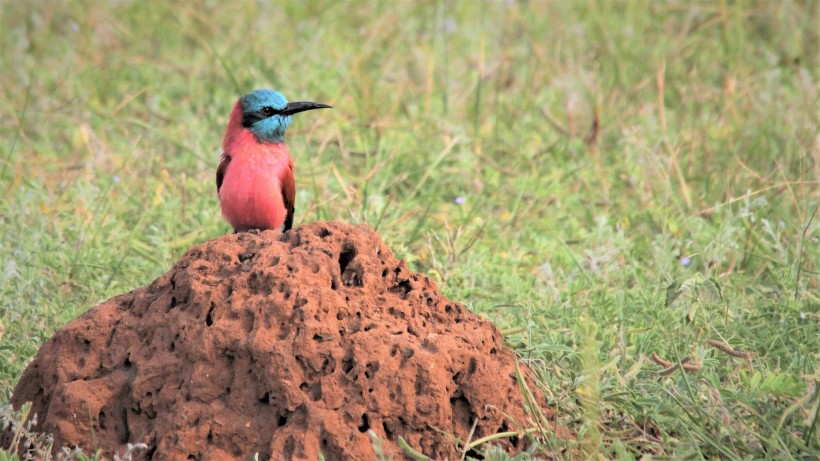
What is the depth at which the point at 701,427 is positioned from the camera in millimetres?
3139

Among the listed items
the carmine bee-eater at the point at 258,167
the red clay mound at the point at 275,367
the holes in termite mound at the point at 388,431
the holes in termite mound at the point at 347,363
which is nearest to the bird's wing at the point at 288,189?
the carmine bee-eater at the point at 258,167

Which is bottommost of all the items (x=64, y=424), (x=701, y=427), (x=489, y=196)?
(x=489, y=196)

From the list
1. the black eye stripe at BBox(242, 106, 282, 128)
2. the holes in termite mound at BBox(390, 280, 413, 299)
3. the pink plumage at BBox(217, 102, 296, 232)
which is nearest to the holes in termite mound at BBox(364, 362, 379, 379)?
the holes in termite mound at BBox(390, 280, 413, 299)

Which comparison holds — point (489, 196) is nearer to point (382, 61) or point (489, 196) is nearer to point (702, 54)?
point (382, 61)

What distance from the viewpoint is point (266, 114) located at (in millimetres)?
4930

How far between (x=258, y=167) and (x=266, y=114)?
0.34 m

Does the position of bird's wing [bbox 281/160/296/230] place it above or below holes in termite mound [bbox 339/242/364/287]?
below

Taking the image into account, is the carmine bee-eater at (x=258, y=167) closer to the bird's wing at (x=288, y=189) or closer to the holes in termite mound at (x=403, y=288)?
the bird's wing at (x=288, y=189)

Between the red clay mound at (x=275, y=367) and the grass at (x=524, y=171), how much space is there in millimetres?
401

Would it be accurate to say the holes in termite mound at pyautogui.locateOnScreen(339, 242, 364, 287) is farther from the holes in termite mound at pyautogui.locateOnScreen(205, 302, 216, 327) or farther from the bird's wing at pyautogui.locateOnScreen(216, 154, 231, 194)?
the bird's wing at pyautogui.locateOnScreen(216, 154, 231, 194)

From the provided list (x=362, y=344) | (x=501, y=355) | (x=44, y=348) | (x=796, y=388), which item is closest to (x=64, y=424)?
(x=44, y=348)

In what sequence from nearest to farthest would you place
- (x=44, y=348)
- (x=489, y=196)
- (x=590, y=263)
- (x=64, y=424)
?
(x=64, y=424) < (x=44, y=348) < (x=590, y=263) < (x=489, y=196)

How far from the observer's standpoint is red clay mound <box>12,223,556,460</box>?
295 centimetres

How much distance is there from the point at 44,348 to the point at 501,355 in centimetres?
150
